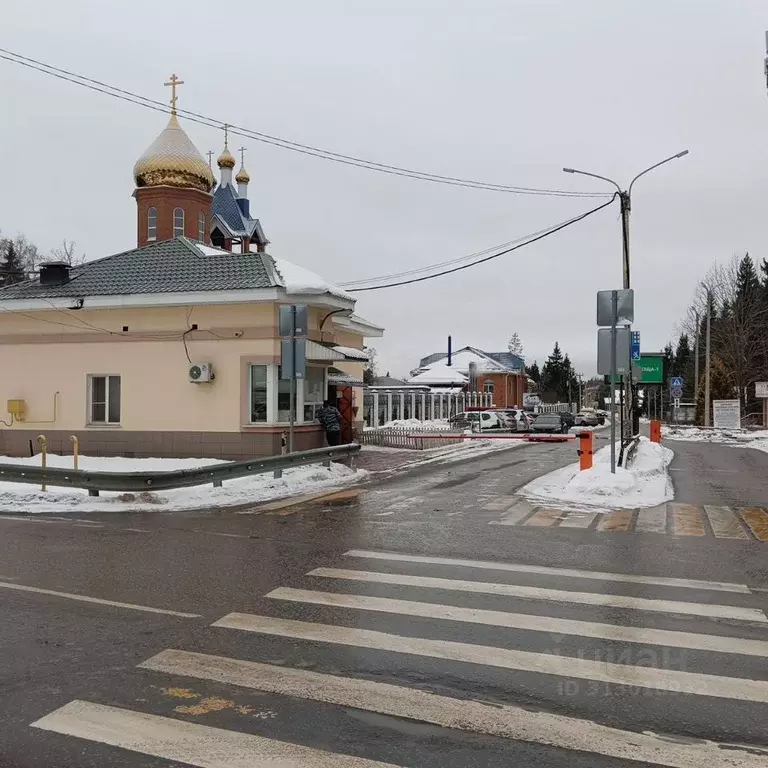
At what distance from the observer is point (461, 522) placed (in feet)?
36.0

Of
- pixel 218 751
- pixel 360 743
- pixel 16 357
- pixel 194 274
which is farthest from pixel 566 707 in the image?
pixel 16 357

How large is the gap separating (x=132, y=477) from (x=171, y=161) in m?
16.7

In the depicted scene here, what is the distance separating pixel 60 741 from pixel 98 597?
294 centimetres

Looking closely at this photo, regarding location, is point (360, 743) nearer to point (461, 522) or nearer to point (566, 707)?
point (566, 707)

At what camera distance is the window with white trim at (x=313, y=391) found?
65.6ft

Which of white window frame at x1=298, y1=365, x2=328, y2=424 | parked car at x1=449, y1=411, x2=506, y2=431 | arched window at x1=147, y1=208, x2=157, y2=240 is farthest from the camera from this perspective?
parked car at x1=449, y1=411, x2=506, y2=431

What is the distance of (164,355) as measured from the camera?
1969 cm

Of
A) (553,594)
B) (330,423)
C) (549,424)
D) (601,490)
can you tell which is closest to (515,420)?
(549,424)

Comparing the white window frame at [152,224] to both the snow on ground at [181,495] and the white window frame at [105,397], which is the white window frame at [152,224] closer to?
the white window frame at [105,397]

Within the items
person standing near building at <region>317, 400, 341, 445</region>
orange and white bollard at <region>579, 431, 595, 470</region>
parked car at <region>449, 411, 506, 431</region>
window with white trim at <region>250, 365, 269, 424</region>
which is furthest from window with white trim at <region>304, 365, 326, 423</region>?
parked car at <region>449, 411, 506, 431</region>

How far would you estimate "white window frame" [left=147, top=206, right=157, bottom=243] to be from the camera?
2845 centimetres

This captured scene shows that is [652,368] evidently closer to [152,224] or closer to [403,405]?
[403,405]

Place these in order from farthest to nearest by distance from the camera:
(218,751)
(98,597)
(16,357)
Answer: (16,357)
(98,597)
(218,751)

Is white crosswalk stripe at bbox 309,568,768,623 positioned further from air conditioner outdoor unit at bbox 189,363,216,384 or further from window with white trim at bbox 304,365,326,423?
window with white trim at bbox 304,365,326,423
